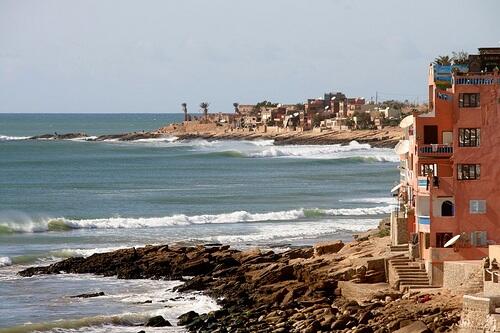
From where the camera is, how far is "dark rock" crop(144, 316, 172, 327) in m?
35.0

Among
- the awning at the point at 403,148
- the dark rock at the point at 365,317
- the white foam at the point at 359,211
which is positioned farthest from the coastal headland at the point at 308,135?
the dark rock at the point at 365,317

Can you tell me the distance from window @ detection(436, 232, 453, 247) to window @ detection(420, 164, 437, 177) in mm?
1673

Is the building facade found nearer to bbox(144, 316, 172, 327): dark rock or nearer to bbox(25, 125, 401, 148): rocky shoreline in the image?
bbox(144, 316, 172, 327): dark rock

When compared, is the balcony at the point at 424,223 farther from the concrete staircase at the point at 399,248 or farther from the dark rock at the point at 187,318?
the dark rock at the point at 187,318

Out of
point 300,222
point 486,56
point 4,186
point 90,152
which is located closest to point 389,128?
point 90,152

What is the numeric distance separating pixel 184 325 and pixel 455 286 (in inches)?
283

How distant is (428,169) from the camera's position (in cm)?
3606

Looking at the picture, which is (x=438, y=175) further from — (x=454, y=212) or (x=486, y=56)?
(x=486, y=56)

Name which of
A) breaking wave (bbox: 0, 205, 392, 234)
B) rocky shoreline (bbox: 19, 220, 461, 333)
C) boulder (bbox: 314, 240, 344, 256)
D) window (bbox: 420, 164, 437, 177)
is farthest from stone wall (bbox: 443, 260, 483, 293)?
breaking wave (bbox: 0, 205, 392, 234)

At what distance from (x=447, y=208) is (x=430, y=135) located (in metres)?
2.14

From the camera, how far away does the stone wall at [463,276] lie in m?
31.8

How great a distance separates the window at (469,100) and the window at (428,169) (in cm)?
187

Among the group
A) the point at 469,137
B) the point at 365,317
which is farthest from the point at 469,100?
the point at 365,317

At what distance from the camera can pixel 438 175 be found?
3578 cm
